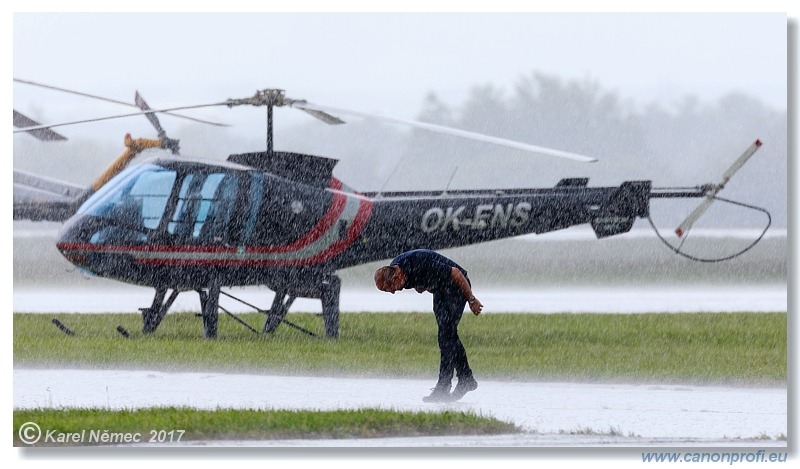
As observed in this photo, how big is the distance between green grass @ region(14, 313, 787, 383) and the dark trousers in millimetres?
1444

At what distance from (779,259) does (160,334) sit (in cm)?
697

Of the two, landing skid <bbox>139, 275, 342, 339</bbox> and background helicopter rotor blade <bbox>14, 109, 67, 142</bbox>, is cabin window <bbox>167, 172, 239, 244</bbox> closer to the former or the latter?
landing skid <bbox>139, 275, 342, 339</bbox>

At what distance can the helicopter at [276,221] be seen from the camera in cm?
1642

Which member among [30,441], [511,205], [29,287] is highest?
[511,205]

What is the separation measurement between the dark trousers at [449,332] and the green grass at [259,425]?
68 cm

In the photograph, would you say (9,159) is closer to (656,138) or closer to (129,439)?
(129,439)

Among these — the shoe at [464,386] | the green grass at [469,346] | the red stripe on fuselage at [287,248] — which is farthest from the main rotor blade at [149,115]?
the shoe at [464,386]

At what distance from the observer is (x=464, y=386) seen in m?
13.1

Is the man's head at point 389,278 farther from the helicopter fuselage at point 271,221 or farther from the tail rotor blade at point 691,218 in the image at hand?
the tail rotor blade at point 691,218

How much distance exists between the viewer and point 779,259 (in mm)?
15094

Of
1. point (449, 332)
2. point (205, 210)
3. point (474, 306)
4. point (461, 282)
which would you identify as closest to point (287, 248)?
point (205, 210)

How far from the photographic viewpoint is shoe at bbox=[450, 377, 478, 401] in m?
13.1

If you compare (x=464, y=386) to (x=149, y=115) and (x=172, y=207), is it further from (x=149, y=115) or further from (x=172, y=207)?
(x=149, y=115)

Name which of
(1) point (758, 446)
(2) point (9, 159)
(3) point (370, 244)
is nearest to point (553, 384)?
(1) point (758, 446)
